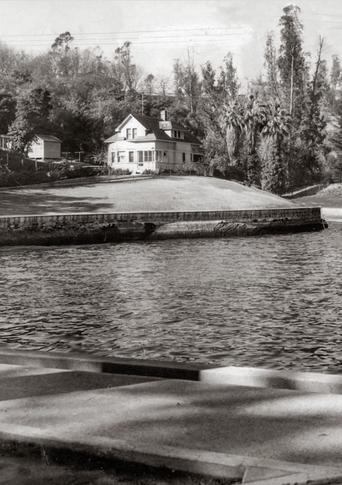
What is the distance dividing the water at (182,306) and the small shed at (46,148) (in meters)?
53.8

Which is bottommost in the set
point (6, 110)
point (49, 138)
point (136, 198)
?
point (136, 198)

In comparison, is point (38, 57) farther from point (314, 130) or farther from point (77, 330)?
point (77, 330)

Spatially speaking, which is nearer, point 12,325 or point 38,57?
point 12,325

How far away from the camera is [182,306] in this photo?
13.1 metres

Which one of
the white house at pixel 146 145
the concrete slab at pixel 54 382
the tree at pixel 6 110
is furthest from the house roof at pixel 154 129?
the concrete slab at pixel 54 382

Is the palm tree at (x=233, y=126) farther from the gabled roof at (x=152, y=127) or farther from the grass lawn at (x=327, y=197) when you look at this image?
the gabled roof at (x=152, y=127)

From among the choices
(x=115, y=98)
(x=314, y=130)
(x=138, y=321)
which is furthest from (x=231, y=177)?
(x=138, y=321)

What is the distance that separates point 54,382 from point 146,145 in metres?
75.6

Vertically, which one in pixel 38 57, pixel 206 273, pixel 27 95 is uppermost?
pixel 38 57

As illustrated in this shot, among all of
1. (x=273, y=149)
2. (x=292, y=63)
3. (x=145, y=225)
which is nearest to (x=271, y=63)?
(x=292, y=63)

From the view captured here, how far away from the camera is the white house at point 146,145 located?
263ft

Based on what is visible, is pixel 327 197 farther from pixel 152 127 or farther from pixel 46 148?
pixel 46 148

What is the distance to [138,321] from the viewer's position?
37.9ft

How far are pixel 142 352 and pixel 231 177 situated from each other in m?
60.6
